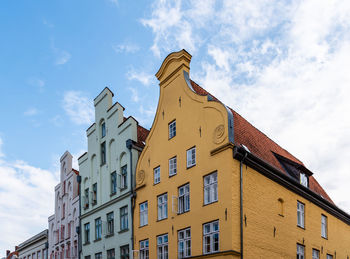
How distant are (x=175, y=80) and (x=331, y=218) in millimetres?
15012

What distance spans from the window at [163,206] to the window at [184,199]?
136cm

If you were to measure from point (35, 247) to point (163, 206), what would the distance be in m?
28.5

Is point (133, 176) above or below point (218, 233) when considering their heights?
above

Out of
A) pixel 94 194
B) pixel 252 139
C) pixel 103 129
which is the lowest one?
pixel 94 194

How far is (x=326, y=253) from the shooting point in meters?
29.1

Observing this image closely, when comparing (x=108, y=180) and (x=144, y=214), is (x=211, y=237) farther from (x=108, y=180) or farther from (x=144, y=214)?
(x=108, y=180)

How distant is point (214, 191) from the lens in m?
22.7

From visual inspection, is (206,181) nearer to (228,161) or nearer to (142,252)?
(228,161)

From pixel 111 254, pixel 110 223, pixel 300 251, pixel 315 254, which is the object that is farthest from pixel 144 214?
pixel 315 254

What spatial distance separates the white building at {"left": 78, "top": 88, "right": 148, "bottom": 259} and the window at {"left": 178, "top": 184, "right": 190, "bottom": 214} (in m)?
5.10

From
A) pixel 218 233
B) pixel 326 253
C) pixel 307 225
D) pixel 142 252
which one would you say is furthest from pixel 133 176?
pixel 326 253

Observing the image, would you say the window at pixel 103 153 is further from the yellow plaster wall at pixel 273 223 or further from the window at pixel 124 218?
the yellow plaster wall at pixel 273 223

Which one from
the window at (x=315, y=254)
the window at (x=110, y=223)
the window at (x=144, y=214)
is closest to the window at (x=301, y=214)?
the window at (x=315, y=254)

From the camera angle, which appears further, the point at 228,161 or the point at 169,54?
the point at 169,54
